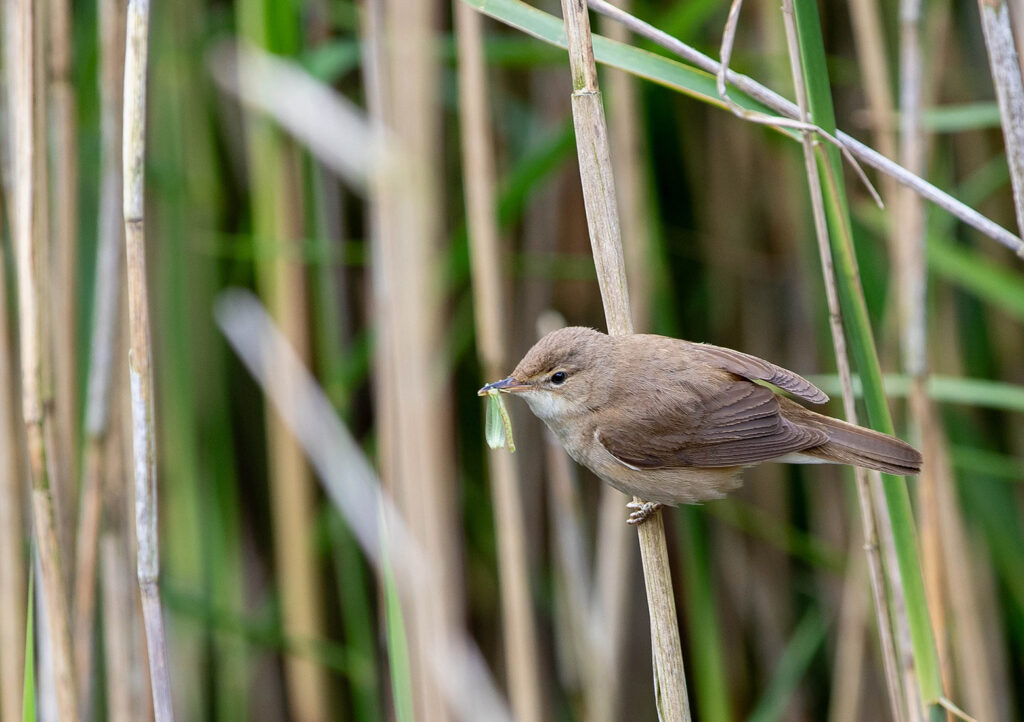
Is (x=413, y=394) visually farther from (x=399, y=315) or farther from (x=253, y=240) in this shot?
(x=253, y=240)

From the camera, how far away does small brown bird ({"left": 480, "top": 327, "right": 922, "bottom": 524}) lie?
1850 mm

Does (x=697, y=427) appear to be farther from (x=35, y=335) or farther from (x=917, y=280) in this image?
(x=35, y=335)

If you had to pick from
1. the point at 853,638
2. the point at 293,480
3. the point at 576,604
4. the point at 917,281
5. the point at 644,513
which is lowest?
the point at 853,638

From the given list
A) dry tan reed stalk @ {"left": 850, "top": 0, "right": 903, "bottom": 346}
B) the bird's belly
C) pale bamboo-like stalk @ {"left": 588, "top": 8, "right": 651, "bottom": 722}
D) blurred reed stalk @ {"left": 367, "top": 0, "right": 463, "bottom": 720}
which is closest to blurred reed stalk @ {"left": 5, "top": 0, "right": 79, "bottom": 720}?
blurred reed stalk @ {"left": 367, "top": 0, "right": 463, "bottom": 720}

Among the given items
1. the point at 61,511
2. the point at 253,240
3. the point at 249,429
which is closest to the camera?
Result: the point at 61,511

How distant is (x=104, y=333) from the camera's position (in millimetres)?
1988

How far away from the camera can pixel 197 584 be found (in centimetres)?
263

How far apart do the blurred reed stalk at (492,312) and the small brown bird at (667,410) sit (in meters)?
0.30

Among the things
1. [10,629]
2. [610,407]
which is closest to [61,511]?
[10,629]

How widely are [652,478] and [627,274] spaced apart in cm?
81

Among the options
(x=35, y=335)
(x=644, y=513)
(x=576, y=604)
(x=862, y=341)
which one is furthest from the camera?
(x=576, y=604)

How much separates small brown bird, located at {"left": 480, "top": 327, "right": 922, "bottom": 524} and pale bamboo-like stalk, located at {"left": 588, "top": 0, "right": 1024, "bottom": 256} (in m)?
0.44

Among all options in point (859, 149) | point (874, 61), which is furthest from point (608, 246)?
point (874, 61)

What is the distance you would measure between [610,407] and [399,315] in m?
0.55
